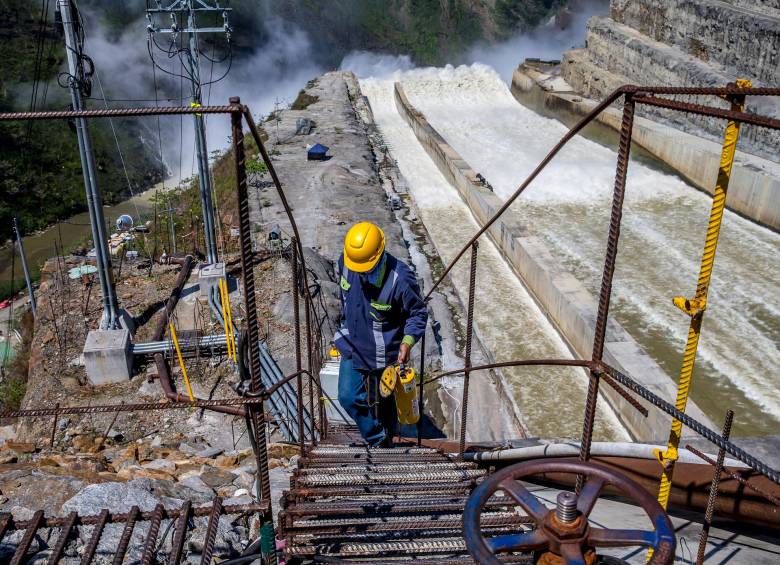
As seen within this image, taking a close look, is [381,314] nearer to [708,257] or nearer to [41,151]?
[708,257]

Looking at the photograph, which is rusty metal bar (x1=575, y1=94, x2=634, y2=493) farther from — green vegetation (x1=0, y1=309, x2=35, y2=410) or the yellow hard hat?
green vegetation (x1=0, y1=309, x2=35, y2=410)

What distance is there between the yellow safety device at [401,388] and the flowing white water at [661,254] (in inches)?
272

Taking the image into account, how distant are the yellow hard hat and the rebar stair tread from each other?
1.33 metres

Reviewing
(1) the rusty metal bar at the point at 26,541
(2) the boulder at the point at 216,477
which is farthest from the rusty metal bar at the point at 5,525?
(2) the boulder at the point at 216,477

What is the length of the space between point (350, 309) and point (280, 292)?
5.70 metres

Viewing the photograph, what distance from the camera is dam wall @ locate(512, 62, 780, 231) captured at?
16094mm

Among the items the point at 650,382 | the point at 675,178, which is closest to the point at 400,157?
the point at 675,178

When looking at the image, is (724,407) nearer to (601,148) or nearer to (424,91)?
(601,148)

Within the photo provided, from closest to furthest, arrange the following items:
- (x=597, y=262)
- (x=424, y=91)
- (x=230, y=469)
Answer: (x=230, y=469) → (x=597, y=262) → (x=424, y=91)

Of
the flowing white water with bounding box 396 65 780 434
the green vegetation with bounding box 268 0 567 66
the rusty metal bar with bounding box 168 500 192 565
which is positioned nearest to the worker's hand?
→ the rusty metal bar with bounding box 168 500 192 565

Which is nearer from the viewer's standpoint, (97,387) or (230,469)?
(230,469)

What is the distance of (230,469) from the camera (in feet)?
17.6

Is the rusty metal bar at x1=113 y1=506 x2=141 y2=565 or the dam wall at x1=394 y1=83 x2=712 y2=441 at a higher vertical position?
the rusty metal bar at x1=113 y1=506 x2=141 y2=565

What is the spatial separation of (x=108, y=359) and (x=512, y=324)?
740 centimetres
